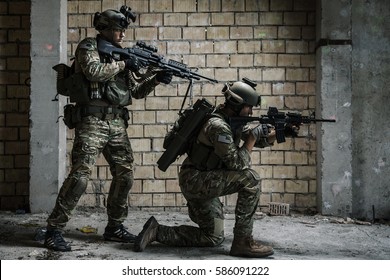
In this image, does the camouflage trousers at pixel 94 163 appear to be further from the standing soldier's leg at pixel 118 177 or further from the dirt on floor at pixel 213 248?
the dirt on floor at pixel 213 248

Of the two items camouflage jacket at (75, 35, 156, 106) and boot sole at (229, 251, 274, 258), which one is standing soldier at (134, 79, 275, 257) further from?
camouflage jacket at (75, 35, 156, 106)

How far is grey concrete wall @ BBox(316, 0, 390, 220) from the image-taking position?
5.32 meters

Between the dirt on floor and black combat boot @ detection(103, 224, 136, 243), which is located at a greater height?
black combat boot @ detection(103, 224, 136, 243)

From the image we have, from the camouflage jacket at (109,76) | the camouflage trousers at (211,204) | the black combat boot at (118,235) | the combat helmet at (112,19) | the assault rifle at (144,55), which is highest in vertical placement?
the combat helmet at (112,19)

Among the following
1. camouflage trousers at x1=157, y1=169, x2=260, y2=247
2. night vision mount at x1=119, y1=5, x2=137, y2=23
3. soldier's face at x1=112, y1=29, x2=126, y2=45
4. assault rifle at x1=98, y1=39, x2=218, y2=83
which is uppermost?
night vision mount at x1=119, y1=5, x2=137, y2=23

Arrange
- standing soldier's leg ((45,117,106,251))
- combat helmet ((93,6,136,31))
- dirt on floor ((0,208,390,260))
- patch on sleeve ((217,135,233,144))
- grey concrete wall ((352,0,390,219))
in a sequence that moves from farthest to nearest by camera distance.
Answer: grey concrete wall ((352,0,390,219))
combat helmet ((93,6,136,31))
standing soldier's leg ((45,117,106,251))
dirt on floor ((0,208,390,260))
patch on sleeve ((217,135,233,144))

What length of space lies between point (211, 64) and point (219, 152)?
2.28 metres

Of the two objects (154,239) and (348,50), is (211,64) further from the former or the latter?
(154,239)

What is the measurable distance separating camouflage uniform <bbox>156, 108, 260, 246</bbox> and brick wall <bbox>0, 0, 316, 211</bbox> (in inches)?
69.7

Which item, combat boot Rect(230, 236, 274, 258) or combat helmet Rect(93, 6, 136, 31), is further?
combat helmet Rect(93, 6, 136, 31)

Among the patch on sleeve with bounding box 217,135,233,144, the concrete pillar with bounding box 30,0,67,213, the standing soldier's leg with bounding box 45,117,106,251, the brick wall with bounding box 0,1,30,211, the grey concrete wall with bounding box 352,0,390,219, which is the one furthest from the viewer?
the brick wall with bounding box 0,1,30,211

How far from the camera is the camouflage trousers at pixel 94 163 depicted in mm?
3701

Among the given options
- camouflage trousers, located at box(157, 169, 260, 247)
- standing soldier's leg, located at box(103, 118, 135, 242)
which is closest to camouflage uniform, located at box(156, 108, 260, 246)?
camouflage trousers, located at box(157, 169, 260, 247)

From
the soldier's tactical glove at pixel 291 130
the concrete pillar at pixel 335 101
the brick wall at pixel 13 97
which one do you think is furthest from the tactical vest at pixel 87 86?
the concrete pillar at pixel 335 101
